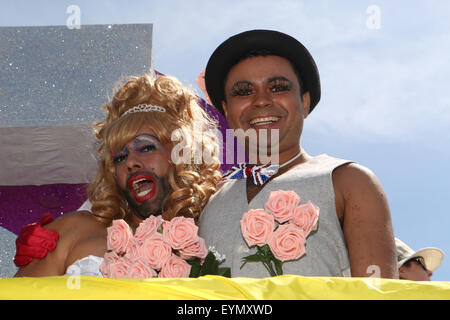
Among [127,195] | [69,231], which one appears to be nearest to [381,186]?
[127,195]

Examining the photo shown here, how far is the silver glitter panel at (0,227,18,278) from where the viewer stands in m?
3.85

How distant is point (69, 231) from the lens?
2.51 m

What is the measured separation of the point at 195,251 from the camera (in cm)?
189

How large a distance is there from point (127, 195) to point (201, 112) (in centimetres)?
79

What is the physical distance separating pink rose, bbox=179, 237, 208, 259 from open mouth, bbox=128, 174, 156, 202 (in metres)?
0.60

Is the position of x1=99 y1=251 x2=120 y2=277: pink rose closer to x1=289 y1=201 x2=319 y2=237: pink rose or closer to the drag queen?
the drag queen

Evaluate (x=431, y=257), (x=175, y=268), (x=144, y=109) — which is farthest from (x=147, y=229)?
(x=431, y=257)

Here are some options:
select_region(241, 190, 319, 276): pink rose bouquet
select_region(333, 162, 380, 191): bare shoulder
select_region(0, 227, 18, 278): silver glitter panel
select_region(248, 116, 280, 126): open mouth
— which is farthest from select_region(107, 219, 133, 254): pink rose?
select_region(0, 227, 18, 278): silver glitter panel

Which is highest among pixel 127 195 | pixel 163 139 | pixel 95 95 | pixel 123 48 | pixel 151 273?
pixel 123 48

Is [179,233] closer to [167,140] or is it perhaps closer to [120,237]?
[120,237]

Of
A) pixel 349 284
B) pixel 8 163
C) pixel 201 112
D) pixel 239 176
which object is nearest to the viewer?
pixel 349 284

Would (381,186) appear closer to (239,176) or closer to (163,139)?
(239,176)

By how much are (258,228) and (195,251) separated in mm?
287

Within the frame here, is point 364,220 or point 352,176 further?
point 352,176
